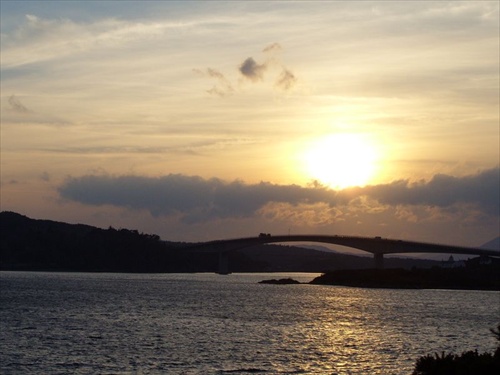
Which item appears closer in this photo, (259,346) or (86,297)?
(259,346)

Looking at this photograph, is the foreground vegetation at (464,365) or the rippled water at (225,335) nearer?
the foreground vegetation at (464,365)

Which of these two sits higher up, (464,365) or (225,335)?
(464,365)

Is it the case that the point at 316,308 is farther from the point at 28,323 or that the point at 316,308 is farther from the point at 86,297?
the point at 28,323

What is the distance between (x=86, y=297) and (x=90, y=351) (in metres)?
69.6

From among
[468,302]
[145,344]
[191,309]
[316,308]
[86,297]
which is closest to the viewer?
[145,344]

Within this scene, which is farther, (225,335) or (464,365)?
(225,335)

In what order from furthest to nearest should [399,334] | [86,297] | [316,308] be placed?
1. [86,297]
2. [316,308]
3. [399,334]

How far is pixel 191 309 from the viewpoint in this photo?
347 ft

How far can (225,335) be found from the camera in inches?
2921

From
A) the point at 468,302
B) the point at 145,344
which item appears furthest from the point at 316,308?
the point at 145,344

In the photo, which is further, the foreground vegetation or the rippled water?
the rippled water

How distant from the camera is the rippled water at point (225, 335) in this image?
2202 inches

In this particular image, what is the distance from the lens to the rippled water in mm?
55928

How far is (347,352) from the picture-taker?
6431cm
